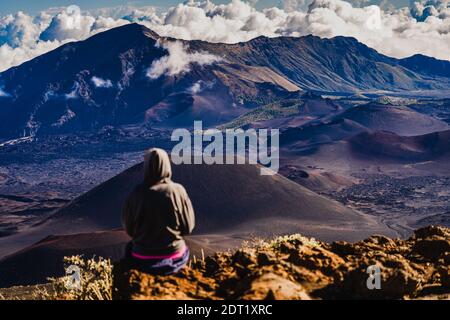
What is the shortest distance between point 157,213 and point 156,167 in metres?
0.55

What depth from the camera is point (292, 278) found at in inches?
265

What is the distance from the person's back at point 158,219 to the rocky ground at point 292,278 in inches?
8.8

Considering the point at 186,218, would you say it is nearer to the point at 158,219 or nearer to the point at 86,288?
the point at 158,219

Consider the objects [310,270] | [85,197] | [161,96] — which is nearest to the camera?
[310,270]

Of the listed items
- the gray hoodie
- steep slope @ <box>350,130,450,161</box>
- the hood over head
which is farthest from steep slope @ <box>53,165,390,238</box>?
steep slope @ <box>350,130,450,161</box>

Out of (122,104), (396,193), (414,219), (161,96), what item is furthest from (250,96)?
(414,219)

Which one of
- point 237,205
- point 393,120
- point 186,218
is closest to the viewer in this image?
point 186,218

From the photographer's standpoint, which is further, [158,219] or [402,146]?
[402,146]

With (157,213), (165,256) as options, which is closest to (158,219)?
(157,213)

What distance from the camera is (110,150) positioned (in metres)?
136

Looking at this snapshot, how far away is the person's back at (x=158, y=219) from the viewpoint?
6680mm

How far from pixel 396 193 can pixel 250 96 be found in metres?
113
